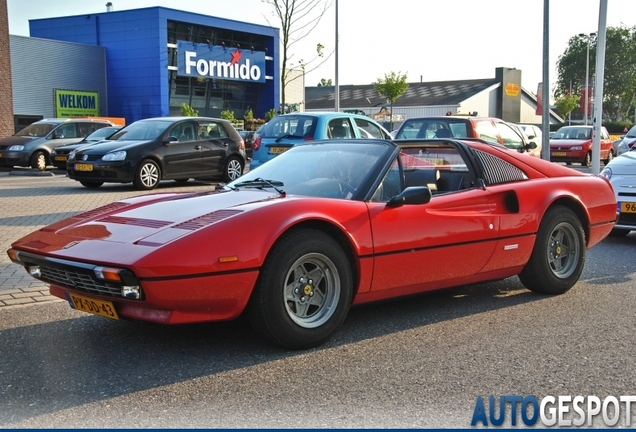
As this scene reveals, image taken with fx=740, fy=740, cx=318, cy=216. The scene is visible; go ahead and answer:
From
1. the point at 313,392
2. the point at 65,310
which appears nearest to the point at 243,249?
the point at 313,392

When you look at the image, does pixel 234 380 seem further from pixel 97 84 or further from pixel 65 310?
pixel 97 84

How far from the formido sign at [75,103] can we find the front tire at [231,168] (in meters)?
28.0

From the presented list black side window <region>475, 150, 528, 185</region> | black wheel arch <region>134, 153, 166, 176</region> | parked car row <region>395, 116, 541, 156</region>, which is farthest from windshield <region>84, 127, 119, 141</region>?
black side window <region>475, 150, 528, 185</region>

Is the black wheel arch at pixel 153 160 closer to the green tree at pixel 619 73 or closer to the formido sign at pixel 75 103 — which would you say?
the formido sign at pixel 75 103

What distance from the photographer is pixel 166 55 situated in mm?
46031

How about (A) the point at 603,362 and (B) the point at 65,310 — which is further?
(B) the point at 65,310

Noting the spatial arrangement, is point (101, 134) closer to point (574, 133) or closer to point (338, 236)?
point (574, 133)

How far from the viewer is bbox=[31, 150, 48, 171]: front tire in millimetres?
21734

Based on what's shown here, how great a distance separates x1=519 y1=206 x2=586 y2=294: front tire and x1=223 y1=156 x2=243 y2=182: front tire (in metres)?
11.1

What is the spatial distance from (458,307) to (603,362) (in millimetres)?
1514

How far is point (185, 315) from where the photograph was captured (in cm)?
414

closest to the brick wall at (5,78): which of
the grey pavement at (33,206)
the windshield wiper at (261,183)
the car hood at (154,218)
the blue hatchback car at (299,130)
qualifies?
the grey pavement at (33,206)

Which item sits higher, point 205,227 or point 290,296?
point 205,227

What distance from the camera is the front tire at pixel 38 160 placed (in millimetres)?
21734
